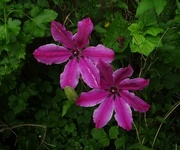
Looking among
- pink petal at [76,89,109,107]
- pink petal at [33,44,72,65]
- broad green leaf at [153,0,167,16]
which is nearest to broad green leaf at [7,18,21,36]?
pink petal at [33,44,72,65]

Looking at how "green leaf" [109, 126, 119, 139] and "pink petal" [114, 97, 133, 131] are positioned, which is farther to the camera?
"green leaf" [109, 126, 119, 139]

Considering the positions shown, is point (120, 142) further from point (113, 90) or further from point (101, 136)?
point (113, 90)

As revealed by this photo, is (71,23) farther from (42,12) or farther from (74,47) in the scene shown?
(74,47)

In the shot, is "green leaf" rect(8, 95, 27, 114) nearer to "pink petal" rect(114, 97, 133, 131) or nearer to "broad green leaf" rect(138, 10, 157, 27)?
"pink petal" rect(114, 97, 133, 131)

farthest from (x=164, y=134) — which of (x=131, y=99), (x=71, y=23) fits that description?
(x=71, y=23)

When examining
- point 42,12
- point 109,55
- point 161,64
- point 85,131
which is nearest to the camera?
point 109,55

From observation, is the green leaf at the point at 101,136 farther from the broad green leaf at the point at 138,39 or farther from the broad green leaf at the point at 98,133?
the broad green leaf at the point at 138,39

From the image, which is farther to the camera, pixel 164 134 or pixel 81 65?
pixel 164 134
